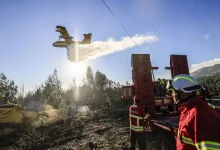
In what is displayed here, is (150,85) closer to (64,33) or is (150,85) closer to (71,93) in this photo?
(64,33)

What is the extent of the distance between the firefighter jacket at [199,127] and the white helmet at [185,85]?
0.49ft

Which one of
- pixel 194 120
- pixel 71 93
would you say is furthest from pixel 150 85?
pixel 71 93

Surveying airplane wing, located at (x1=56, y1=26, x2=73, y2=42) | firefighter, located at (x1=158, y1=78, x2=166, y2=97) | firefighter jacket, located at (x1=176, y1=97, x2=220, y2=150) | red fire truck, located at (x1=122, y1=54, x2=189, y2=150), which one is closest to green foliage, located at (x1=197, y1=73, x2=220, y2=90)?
airplane wing, located at (x1=56, y1=26, x2=73, y2=42)

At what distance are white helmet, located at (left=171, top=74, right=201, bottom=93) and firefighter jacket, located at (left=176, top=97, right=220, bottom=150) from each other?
148 mm

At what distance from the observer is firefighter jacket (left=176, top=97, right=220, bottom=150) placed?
5.26 feet

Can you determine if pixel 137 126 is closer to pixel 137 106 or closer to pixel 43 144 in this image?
pixel 137 106

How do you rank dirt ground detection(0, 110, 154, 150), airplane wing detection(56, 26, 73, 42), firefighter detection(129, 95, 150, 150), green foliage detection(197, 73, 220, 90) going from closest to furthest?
firefighter detection(129, 95, 150, 150) < dirt ground detection(0, 110, 154, 150) < airplane wing detection(56, 26, 73, 42) < green foliage detection(197, 73, 220, 90)

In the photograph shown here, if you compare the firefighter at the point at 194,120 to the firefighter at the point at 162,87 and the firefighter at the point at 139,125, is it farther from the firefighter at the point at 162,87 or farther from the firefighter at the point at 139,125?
the firefighter at the point at 162,87

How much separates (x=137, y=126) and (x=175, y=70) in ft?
13.1

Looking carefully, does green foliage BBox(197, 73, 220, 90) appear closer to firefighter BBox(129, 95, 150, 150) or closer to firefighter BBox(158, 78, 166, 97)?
firefighter BBox(158, 78, 166, 97)

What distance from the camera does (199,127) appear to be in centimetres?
167

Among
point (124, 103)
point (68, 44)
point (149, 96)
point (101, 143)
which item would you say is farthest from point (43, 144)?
point (124, 103)

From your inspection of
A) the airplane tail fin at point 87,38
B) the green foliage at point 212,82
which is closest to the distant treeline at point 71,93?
the airplane tail fin at point 87,38

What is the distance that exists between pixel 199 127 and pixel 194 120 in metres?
0.09
